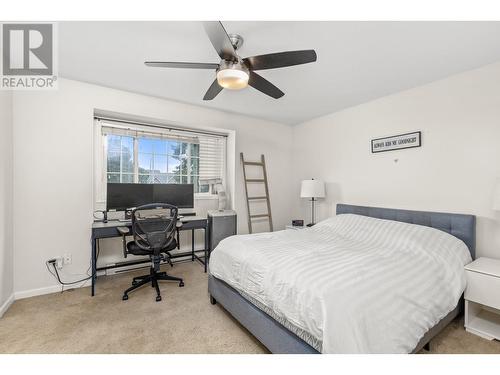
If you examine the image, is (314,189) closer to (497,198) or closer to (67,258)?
(497,198)

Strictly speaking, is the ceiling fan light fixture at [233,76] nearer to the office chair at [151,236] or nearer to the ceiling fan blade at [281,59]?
the ceiling fan blade at [281,59]

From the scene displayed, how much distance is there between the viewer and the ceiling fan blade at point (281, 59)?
65.2 inches

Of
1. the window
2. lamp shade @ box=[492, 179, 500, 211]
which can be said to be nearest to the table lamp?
the window

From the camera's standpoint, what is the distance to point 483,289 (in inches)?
72.9

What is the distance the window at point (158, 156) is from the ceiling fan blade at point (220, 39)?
214cm

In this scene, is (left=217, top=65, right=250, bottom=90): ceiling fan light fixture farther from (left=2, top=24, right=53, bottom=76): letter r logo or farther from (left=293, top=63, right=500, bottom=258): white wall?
(left=293, top=63, right=500, bottom=258): white wall

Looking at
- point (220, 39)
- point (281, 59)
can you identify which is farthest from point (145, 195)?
point (281, 59)

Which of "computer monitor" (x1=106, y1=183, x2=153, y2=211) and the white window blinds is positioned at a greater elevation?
the white window blinds

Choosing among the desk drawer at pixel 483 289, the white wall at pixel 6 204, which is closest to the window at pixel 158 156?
the white wall at pixel 6 204

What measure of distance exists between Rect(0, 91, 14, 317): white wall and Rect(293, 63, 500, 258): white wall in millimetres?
3986

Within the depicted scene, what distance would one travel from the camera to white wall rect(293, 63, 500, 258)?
2.27m

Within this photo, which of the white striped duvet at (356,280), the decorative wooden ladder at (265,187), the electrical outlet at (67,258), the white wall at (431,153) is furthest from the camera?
the decorative wooden ladder at (265,187)
